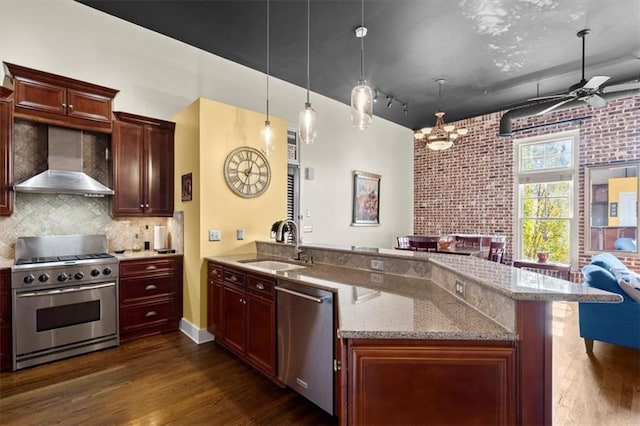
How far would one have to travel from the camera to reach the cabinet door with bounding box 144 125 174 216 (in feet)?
11.8

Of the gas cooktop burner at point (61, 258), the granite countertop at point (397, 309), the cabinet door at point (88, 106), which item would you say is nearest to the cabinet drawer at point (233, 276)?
the granite countertop at point (397, 309)

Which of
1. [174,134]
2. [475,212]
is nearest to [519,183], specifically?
[475,212]

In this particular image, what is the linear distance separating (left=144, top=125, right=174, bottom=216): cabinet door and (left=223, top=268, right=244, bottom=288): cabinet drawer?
4.73ft

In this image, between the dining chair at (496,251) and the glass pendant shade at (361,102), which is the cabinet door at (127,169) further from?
the dining chair at (496,251)

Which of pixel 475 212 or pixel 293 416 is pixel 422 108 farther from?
pixel 293 416

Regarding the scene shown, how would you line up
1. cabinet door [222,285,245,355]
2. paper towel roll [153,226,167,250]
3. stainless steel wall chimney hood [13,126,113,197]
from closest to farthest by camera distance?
cabinet door [222,285,245,355] < stainless steel wall chimney hood [13,126,113,197] < paper towel roll [153,226,167,250]

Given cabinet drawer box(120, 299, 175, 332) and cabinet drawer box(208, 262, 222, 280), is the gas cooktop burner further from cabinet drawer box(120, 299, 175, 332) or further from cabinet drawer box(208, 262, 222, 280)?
cabinet drawer box(208, 262, 222, 280)

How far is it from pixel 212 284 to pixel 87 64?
2874 millimetres

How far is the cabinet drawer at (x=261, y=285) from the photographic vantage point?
7.70 feet

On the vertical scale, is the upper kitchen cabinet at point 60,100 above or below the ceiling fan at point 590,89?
below

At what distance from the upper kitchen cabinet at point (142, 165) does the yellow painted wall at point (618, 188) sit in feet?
21.9

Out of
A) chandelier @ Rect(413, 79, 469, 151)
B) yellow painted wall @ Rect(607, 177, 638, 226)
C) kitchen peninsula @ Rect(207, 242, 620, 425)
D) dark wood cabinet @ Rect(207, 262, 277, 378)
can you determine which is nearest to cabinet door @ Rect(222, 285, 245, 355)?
dark wood cabinet @ Rect(207, 262, 277, 378)

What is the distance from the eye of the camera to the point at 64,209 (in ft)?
10.7

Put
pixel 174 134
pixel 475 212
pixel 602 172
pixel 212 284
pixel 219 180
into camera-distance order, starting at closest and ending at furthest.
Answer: pixel 212 284, pixel 219 180, pixel 174 134, pixel 602 172, pixel 475 212
